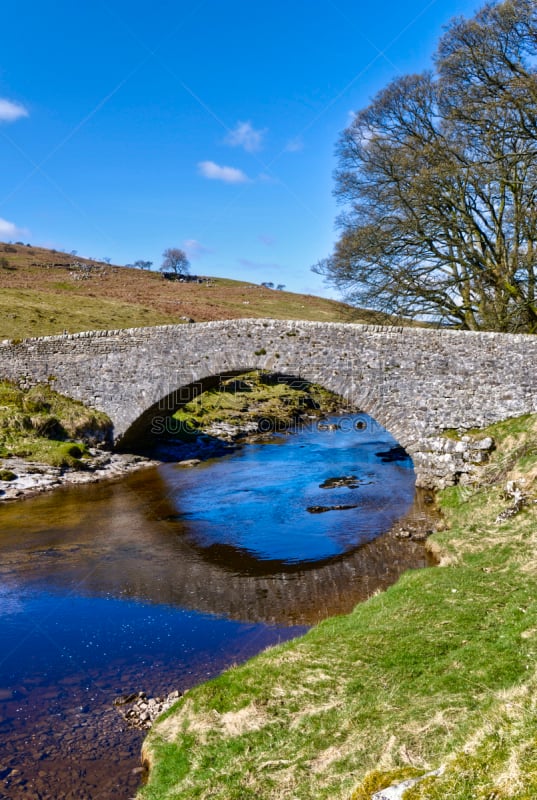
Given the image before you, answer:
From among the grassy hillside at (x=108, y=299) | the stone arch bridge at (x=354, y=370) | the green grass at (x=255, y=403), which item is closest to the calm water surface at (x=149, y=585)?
the stone arch bridge at (x=354, y=370)

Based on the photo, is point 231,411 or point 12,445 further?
point 231,411

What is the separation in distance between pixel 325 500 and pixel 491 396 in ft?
21.8

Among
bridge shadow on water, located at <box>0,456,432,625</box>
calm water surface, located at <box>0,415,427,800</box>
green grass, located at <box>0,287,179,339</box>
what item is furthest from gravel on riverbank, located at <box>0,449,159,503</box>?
green grass, located at <box>0,287,179,339</box>

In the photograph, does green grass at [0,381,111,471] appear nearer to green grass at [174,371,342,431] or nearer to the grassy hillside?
green grass at [174,371,342,431]

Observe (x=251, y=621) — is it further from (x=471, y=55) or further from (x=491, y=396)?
(x=471, y=55)

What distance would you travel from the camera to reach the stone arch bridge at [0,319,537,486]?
18875 millimetres

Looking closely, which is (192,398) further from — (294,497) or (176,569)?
(176,569)

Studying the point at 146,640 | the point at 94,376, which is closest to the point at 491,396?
the point at 146,640

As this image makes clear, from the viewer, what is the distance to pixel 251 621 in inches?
450

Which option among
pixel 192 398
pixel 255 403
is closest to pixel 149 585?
pixel 192 398

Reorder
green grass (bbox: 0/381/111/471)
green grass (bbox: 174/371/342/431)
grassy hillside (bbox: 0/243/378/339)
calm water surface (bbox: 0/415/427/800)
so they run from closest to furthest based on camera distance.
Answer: calm water surface (bbox: 0/415/427/800) < green grass (bbox: 0/381/111/471) < green grass (bbox: 174/371/342/431) < grassy hillside (bbox: 0/243/378/339)

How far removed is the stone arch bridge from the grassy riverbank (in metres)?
8.82

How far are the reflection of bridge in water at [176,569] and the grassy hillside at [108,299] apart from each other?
37.8 ft

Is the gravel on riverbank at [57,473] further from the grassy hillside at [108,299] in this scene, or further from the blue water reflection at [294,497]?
the grassy hillside at [108,299]
